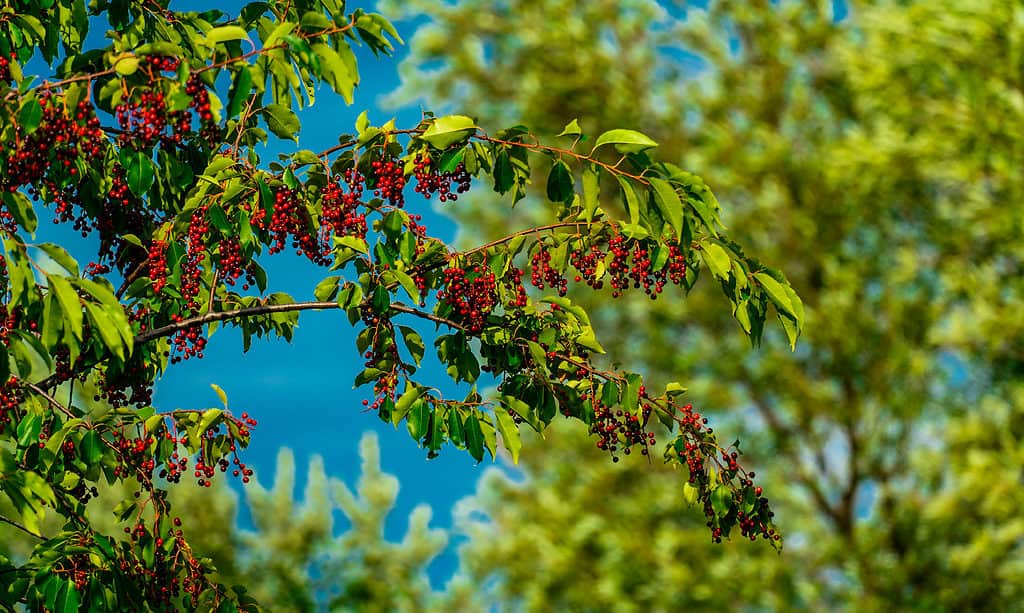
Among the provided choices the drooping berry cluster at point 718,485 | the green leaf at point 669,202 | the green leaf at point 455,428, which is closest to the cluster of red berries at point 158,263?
the green leaf at point 455,428

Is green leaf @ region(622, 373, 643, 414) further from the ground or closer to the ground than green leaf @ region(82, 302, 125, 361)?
further from the ground

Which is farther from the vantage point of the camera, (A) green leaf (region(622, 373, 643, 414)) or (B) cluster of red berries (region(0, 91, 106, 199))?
(A) green leaf (region(622, 373, 643, 414))

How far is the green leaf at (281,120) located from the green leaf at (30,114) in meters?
0.98

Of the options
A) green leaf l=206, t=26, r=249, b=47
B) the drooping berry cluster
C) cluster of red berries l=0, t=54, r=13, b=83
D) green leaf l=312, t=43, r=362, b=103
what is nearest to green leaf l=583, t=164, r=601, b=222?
green leaf l=312, t=43, r=362, b=103

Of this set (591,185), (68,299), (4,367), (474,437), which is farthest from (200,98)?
(474,437)

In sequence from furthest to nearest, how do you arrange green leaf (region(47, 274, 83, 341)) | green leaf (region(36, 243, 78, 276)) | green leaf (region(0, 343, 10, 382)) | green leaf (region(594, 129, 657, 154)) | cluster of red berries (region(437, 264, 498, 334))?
1. cluster of red berries (region(437, 264, 498, 334))
2. green leaf (region(594, 129, 657, 154))
3. green leaf (region(0, 343, 10, 382))
4. green leaf (region(36, 243, 78, 276))
5. green leaf (region(47, 274, 83, 341))

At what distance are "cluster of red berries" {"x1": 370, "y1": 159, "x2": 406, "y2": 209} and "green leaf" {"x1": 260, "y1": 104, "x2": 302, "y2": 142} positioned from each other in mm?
420

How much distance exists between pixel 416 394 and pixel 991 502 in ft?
23.8

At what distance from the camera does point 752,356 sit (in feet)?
35.5

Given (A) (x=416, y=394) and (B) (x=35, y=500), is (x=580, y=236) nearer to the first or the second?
(A) (x=416, y=394)

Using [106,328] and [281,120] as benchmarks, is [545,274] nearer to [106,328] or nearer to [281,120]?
[281,120]

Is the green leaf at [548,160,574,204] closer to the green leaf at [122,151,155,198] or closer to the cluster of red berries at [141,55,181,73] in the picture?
the cluster of red berries at [141,55,181,73]

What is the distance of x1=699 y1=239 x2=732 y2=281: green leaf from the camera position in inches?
154

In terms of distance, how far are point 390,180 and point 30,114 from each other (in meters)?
1.30
